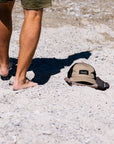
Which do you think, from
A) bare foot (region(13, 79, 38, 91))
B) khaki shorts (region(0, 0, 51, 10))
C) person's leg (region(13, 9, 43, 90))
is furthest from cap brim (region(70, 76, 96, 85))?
khaki shorts (region(0, 0, 51, 10))

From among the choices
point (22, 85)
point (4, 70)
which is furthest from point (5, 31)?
point (22, 85)

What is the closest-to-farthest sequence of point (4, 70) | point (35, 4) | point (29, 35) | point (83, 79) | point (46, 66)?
point (35, 4) < point (29, 35) < point (83, 79) < point (4, 70) < point (46, 66)

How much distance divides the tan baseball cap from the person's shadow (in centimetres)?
36

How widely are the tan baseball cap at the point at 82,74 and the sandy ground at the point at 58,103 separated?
12 centimetres

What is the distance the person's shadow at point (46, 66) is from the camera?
4.62 metres

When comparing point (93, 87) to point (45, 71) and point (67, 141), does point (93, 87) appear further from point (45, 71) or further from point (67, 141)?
point (67, 141)

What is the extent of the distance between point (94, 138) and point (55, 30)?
438 centimetres

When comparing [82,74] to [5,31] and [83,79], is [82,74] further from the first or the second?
[5,31]

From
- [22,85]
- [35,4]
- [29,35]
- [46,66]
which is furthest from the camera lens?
[46,66]

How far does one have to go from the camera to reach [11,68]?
4645mm

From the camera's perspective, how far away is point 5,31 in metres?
4.36

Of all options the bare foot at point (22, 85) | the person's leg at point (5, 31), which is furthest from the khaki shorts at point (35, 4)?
the bare foot at point (22, 85)

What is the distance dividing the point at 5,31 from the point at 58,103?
1.21 m

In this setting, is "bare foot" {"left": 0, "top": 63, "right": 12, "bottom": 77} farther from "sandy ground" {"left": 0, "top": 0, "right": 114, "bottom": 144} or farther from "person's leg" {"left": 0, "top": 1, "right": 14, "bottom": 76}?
"sandy ground" {"left": 0, "top": 0, "right": 114, "bottom": 144}
